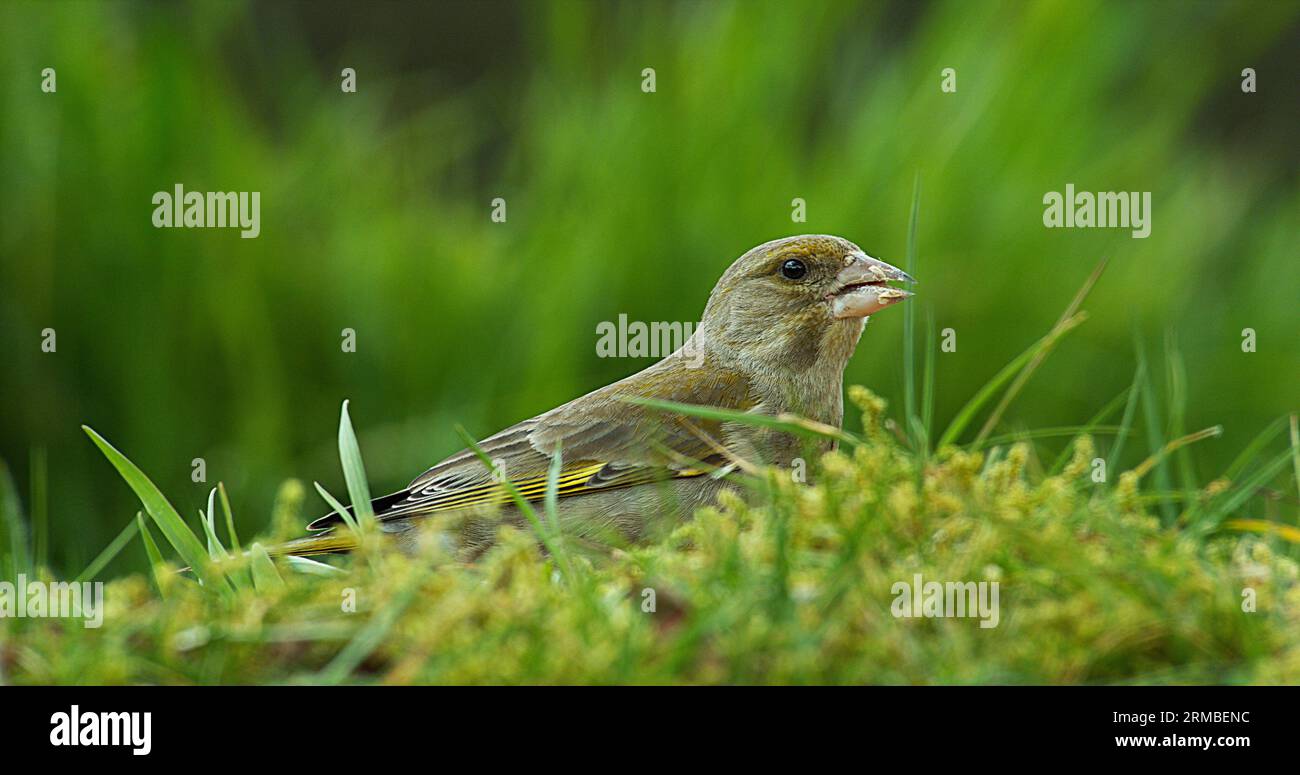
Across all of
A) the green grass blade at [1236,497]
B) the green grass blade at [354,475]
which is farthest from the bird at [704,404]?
the green grass blade at [1236,497]

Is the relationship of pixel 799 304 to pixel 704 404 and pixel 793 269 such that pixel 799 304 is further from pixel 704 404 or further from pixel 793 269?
pixel 704 404

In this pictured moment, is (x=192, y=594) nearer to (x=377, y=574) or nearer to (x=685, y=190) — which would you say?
(x=377, y=574)

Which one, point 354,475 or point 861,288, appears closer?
point 354,475

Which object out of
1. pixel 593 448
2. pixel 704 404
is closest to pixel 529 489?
pixel 593 448

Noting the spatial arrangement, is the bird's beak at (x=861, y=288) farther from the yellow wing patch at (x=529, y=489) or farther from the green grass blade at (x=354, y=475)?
the green grass blade at (x=354, y=475)

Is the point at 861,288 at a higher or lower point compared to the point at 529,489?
higher

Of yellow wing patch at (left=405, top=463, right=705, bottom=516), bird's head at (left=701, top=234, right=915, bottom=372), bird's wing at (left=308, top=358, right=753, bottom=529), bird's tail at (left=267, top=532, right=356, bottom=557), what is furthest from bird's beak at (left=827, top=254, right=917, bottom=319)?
bird's tail at (left=267, top=532, right=356, bottom=557)
